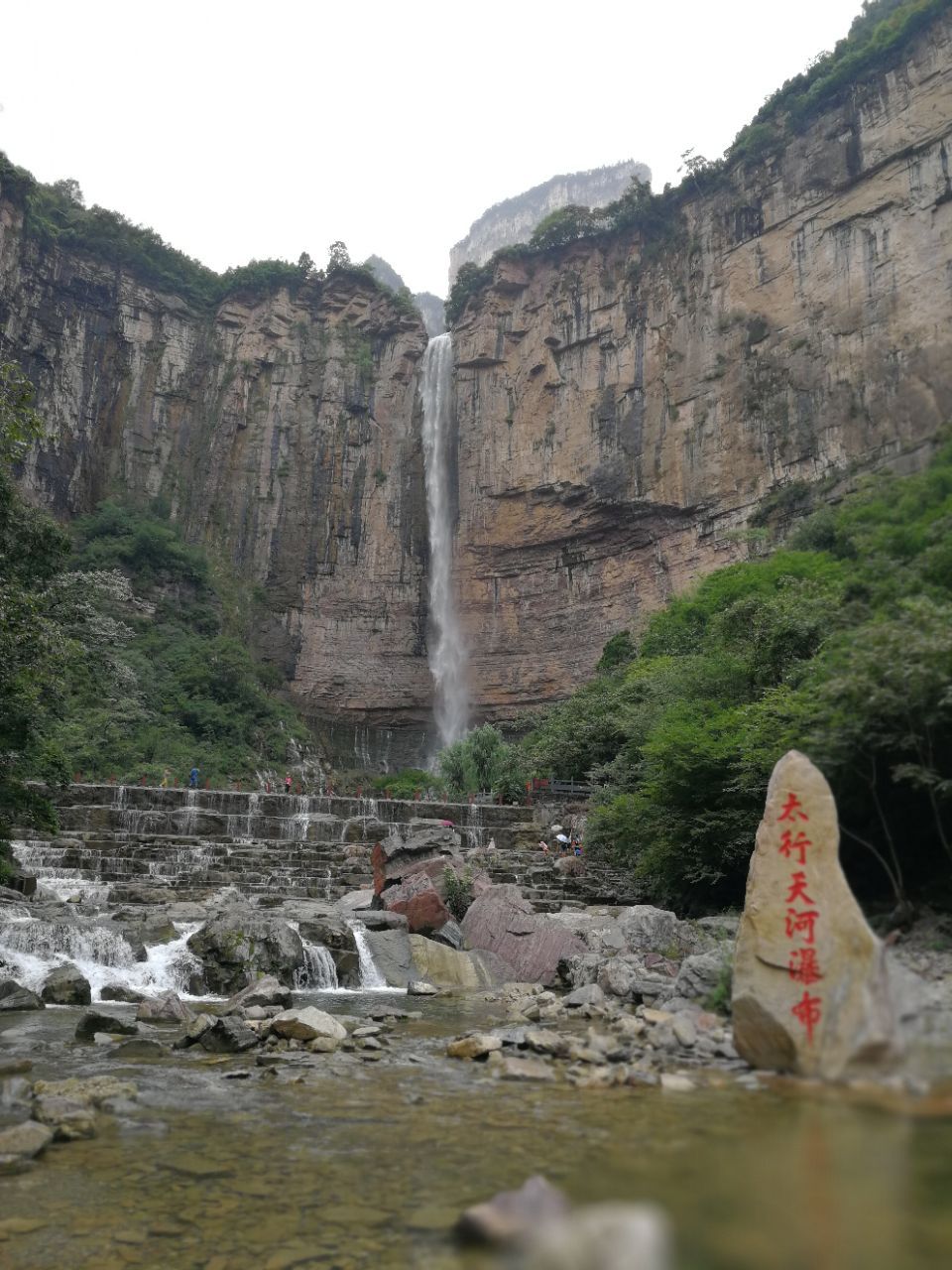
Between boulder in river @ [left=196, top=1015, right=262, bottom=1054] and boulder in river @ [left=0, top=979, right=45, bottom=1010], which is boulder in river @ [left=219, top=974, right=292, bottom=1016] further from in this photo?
boulder in river @ [left=0, top=979, right=45, bottom=1010]

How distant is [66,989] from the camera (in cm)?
921

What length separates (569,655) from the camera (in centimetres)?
3725

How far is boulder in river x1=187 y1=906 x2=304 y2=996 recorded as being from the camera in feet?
34.2

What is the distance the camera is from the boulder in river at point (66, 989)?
919 cm

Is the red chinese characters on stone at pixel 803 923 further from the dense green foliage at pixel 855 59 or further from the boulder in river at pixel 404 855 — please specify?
the dense green foliage at pixel 855 59

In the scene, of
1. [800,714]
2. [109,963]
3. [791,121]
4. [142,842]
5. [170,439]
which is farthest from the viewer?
[170,439]

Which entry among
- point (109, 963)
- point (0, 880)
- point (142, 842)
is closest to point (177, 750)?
point (142, 842)

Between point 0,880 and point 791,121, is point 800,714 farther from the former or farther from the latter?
point 791,121

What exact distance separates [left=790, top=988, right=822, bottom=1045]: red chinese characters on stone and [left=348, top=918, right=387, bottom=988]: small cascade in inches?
326

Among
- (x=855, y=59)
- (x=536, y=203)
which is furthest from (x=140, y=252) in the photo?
(x=536, y=203)

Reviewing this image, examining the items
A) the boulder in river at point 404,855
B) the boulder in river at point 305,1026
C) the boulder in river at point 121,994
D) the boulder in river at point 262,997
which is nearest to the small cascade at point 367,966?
the boulder in river at point 262,997

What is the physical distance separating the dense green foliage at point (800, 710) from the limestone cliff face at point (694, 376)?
6920mm

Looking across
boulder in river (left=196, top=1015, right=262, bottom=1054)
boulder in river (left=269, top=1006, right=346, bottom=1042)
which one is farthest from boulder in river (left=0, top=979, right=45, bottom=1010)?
boulder in river (left=269, top=1006, right=346, bottom=1042)

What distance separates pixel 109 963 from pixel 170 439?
34.9 meters
